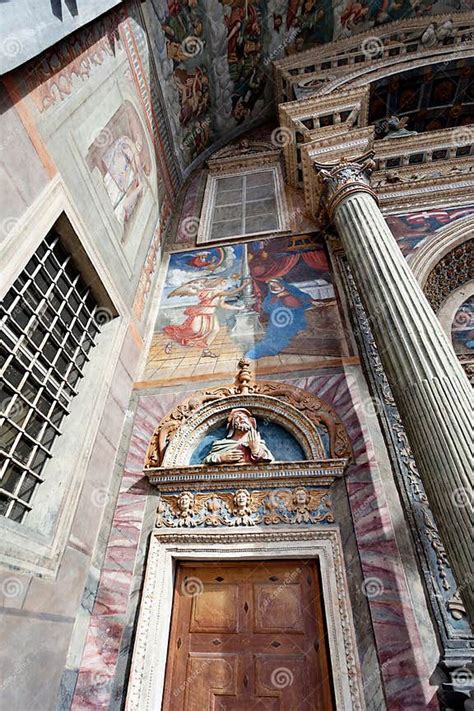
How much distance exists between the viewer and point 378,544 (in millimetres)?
3502

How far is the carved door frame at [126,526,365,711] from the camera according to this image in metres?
3.13

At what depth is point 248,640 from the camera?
351cm

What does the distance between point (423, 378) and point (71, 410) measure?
3574 millimetres

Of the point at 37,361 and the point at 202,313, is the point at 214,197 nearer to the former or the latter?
the point at 202,313

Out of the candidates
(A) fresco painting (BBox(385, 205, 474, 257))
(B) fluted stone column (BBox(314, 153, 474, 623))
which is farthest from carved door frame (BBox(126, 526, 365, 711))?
(A) fresco painting (BBox(385, 205, 474, 257))

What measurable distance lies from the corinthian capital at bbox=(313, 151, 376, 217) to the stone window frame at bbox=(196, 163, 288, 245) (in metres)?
1.18

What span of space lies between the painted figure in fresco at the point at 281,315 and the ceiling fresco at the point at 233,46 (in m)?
4.70

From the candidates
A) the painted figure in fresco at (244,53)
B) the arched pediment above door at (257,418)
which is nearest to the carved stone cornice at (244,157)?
the painted figure in fresco at (244,53)

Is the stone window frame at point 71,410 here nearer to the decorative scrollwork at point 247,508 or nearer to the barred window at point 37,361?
the barred window at point 37,361

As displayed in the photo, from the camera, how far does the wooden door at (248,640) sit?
326 cm

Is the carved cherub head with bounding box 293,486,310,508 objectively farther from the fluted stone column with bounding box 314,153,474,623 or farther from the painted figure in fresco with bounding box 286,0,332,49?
the painted figure in fresco with bounding box 286,0,332,49

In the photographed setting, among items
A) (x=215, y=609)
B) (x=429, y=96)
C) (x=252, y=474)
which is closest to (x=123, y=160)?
(x=252, y=474)

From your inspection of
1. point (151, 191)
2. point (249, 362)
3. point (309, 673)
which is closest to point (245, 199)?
point (151, 191)

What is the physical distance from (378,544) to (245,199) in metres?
7.21
